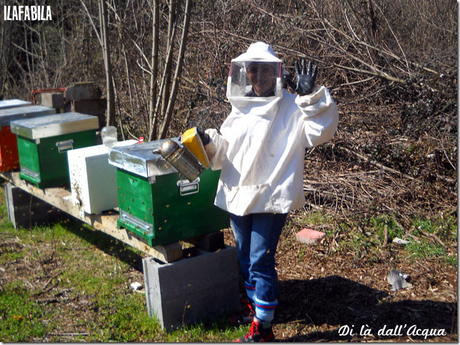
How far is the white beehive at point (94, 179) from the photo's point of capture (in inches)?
137

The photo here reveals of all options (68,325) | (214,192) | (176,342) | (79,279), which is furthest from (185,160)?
(79,279)

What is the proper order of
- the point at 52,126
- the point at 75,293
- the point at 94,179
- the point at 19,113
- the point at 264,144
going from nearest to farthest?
1. the point at 264,144
2. the point at 94,179
3. the point at 75,293
4. the point at 52,126
5. the point at 19,113

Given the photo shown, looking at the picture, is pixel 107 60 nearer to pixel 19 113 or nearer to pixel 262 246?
pixel 19 113

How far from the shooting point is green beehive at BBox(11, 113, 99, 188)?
4141 mm

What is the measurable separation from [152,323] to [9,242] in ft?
7.97

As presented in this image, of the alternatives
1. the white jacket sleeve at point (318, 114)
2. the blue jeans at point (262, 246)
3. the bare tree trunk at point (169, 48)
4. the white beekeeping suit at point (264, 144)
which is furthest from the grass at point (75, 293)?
the bare tree trunk at point (169, 48)

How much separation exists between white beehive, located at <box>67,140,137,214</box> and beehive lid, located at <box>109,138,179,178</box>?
0.36 meters

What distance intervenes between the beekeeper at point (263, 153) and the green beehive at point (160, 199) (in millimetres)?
270

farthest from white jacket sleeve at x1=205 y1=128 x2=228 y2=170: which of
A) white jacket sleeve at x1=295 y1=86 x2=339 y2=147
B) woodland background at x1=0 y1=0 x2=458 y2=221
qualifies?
woodland background at x1=0 y1=0 x2=458 y2=221

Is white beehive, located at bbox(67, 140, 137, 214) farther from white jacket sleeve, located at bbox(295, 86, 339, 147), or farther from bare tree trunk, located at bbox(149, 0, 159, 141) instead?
white jacket sleeve, located at bbox(295, 86, 339, 147)

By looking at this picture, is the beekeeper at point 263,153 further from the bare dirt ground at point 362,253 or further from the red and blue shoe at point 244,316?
the bare dirt ground at point 362,253

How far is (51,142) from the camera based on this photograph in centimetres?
417

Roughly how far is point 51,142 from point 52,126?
140mm

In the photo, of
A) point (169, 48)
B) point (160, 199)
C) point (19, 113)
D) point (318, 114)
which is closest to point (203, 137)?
point (160, 199)
